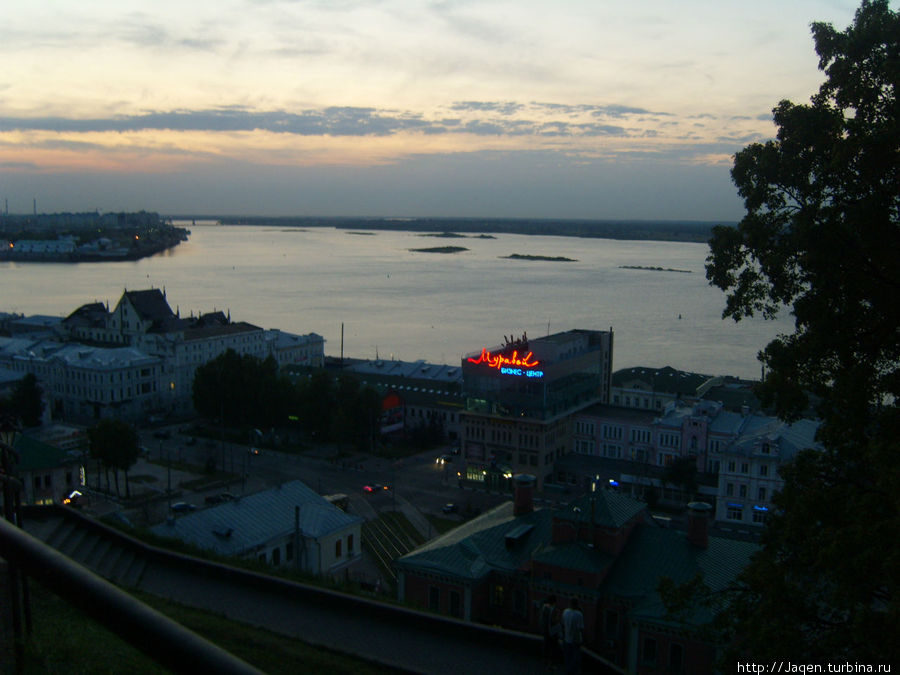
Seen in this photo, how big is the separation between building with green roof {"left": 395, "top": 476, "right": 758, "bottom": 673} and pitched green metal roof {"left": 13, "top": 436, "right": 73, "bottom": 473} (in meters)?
6.32

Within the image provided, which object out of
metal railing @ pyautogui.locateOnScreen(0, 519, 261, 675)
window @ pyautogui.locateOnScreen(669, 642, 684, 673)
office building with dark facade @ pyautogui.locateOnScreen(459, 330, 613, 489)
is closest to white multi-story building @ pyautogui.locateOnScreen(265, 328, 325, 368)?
office building with dark facade @ pyautogui.locateOnScreen(459, 330, 613, 489)

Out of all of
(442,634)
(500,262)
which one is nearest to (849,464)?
(442,634)

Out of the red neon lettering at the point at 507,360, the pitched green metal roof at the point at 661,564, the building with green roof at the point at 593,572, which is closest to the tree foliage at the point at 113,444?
the red neon lettering at the point at 507,360

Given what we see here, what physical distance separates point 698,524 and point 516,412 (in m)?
10.6

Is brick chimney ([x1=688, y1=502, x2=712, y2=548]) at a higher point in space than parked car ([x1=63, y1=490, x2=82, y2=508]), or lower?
higher

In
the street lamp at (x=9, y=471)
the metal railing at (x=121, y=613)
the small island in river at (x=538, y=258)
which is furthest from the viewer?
the small island in river at (x=538, y=258)

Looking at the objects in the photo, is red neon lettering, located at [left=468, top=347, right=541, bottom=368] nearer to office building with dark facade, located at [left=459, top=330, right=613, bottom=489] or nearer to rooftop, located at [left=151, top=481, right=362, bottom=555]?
office building with dark facade, located at [left=459, top=330, right=613, bottom=489]

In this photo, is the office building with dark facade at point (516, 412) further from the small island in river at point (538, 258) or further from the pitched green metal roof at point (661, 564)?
the small island in river at point (538, 258)

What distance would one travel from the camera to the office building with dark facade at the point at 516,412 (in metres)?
17.6

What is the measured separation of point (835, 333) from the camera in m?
3.94

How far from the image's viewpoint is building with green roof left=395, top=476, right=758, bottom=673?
22.4ft

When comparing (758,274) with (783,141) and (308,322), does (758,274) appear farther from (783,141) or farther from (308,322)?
(308,322)

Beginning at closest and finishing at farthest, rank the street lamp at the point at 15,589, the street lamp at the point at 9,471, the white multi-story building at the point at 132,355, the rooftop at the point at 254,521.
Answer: the street lamp at the point at 15,589, the street lamp at the point at 9,471, the rooftop at the point at 254,521, the white multi-story building at the point at 132,355

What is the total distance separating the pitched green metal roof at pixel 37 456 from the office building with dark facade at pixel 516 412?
28.1 feet
